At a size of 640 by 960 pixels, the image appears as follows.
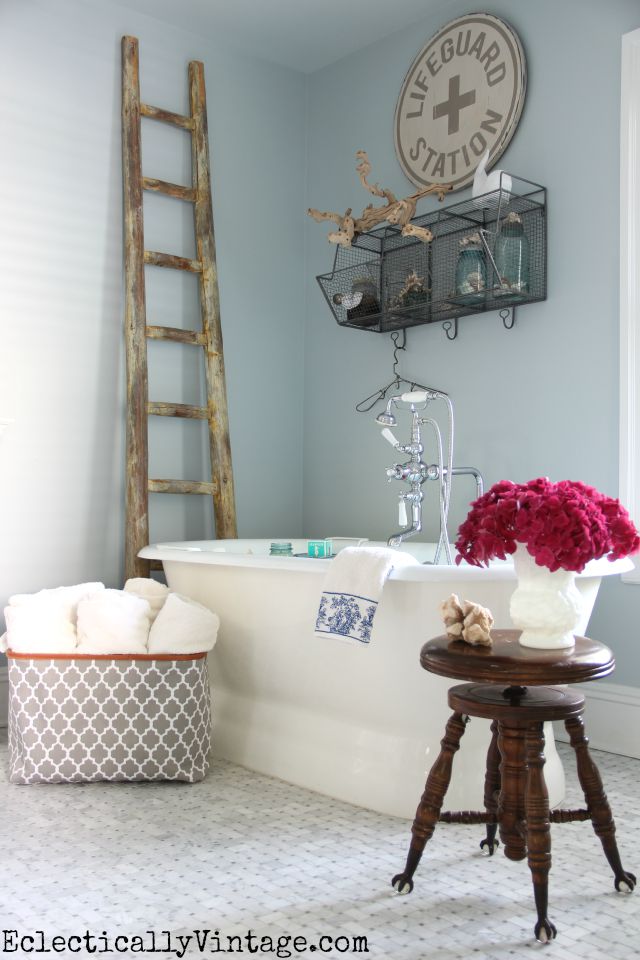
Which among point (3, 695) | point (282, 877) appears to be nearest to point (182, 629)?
point (282, 877)

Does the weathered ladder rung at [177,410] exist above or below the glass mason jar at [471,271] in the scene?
below

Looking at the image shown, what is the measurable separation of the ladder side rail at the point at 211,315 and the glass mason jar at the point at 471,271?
3.40ft

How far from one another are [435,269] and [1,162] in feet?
5.18

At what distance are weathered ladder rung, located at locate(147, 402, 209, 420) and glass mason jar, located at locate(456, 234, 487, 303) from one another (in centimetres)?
111

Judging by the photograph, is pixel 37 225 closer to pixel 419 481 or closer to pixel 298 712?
pixel 419 481

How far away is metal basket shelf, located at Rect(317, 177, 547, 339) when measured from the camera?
3006 mm

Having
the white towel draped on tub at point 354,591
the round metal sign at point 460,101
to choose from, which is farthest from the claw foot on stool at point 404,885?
the round metal sign at point 460,101

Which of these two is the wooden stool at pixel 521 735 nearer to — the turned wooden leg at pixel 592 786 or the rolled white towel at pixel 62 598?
the turned wooden leg at pixel 592 786

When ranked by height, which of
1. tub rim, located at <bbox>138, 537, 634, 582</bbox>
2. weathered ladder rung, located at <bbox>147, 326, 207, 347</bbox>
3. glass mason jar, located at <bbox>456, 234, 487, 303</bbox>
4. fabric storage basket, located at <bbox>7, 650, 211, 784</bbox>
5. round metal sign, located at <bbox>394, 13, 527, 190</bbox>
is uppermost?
round metal sign, located at <bbox>394, 13, 527, 190</bbox>

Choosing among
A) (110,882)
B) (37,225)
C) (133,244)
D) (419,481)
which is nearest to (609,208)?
(419,481)

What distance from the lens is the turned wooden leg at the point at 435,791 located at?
1.71 m

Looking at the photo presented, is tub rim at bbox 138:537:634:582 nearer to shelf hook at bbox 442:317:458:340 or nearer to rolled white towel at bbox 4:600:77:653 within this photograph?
rolled white towel at bbox 4:600:77:653

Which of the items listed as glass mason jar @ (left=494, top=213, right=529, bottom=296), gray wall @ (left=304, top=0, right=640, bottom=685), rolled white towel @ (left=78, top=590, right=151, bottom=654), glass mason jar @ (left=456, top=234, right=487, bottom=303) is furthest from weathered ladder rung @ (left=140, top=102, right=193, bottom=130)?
rolled white towel @ (left=78, top=590, right=151, bottom=654)

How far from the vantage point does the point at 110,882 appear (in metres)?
1.82
